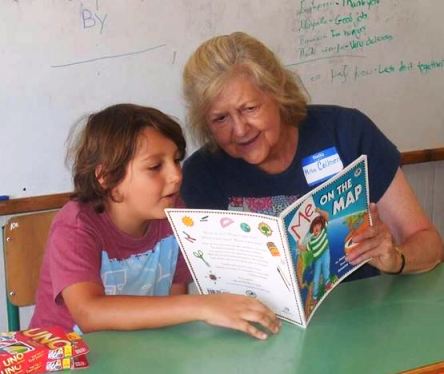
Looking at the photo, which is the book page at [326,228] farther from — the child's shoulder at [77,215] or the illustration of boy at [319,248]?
the child's shoulder at [77,215]

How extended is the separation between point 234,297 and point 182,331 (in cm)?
11

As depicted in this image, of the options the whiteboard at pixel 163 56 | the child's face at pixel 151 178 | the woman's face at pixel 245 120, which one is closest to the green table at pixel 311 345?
the child's face at pixel 151 178

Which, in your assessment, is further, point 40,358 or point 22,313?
point 22,313

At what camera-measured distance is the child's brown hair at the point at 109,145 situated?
4.91 ft

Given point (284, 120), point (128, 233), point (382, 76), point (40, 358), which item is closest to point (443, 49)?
point (382, 76)

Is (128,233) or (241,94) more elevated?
(241,94)

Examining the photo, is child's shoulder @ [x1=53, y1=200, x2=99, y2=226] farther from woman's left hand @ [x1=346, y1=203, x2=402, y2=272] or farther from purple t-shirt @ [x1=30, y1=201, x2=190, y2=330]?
woman's left hand @ [x1=346, y1=203, x2=402, y2=272]

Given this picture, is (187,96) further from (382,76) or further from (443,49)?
(443,49)

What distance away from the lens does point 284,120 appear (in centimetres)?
177

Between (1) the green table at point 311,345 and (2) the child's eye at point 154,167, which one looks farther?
(2) the child's eye at point 154,167

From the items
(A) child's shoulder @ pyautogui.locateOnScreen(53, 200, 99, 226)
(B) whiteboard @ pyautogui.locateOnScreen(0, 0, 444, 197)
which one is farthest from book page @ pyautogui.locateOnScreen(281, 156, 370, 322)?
(B) whiteboard @ pyautogui.locateOnScreen(0, 0, 444, 197)

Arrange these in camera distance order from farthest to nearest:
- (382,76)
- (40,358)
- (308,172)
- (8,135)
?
(382,76) → (8,135) → (308,172) → (40,358)

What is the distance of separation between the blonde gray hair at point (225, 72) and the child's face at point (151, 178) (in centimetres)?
18

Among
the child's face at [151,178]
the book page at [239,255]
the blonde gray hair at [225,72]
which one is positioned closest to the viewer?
the book page at [239,255]
